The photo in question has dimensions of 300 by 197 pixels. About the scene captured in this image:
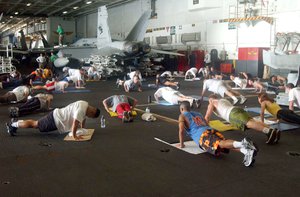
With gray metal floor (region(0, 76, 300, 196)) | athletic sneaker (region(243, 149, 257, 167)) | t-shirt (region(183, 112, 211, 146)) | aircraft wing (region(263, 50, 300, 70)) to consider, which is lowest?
gray metal floor (region(0, 76, 300, 196))

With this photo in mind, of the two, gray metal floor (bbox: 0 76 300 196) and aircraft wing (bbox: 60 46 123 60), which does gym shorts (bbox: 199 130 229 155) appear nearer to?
gray metal floor (bbox: 0 76 300 196)

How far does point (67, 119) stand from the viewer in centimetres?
Answer: 579

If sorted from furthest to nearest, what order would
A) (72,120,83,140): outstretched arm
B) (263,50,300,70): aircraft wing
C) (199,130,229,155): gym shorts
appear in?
(263,50,300,70): aircraft wing
(72,120,83,140): outstretched arm
(199,130,229,155): gym shorts

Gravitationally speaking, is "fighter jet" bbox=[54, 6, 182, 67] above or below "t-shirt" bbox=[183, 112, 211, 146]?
above

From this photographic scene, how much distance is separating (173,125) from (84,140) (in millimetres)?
2169

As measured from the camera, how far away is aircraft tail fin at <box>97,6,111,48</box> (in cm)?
1980

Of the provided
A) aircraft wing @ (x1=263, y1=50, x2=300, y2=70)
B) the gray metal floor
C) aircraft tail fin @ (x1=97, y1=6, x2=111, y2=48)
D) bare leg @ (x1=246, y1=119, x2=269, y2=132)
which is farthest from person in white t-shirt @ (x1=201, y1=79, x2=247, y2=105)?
aircraft tail fin @ (x1=97, y1=6, x2=111, y2=48)

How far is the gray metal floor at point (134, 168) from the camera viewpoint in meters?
3.64

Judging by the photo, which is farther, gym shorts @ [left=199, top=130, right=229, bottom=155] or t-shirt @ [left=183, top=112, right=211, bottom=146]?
t-shirt @ [left=183, top=112, right=211, bottom=146]

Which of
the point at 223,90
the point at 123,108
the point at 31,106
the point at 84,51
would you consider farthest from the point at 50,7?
the point at 123,108

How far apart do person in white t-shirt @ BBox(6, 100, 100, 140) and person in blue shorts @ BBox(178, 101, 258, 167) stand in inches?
69.1

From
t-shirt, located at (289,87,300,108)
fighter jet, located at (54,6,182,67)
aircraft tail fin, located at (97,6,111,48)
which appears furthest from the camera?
aircraft tail fin, located at (97,6,111,48)

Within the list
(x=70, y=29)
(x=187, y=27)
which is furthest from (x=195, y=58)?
(x=70, y=29)

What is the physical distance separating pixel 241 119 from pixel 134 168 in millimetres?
2333
